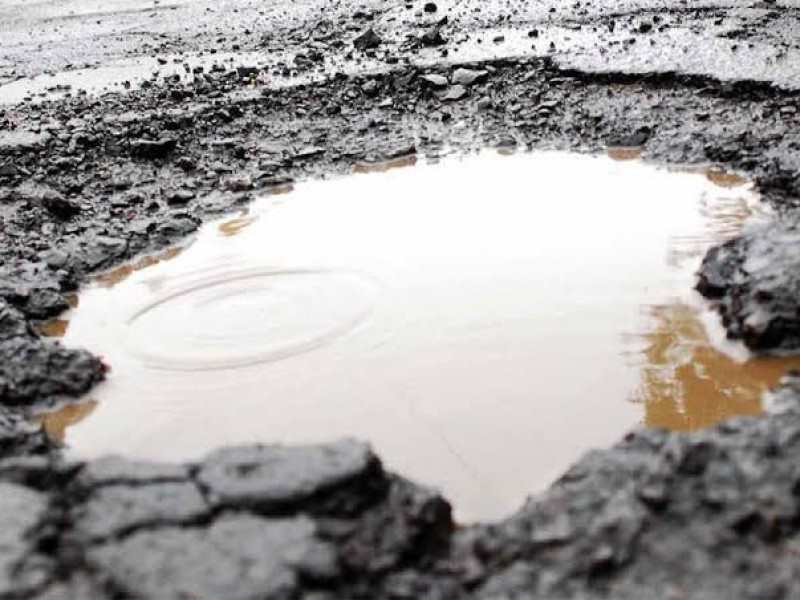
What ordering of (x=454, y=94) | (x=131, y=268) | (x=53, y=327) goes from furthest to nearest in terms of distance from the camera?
(x=454, y=94) < (x=131, y=268) < (x=53, y=327)

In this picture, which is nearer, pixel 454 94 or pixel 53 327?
pixel 53 327

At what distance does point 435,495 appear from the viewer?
6.57 feet

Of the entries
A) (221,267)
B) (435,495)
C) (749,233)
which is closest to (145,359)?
(221,267)

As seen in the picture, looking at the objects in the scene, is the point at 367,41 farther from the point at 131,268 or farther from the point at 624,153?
the point at 131,268

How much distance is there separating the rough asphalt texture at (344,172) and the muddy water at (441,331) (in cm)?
21

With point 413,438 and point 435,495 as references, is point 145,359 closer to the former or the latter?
point 413,438

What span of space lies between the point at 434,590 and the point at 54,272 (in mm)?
2583

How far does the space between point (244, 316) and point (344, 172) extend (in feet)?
5.57

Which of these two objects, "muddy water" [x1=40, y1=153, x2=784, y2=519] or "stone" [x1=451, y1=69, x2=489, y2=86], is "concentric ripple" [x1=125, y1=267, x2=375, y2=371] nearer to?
"muddy water" [x1=40, y1=153, x2=784, y2=519]

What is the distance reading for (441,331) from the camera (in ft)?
10.1

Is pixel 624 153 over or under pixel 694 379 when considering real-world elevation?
over

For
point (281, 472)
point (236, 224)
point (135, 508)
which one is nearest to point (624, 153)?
point (236, 224)

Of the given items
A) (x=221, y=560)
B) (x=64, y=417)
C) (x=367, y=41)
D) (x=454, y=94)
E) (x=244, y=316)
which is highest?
(x=367, y=41)

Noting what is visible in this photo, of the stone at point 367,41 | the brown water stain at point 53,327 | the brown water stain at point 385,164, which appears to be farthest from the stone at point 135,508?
the stone at point 367,41
